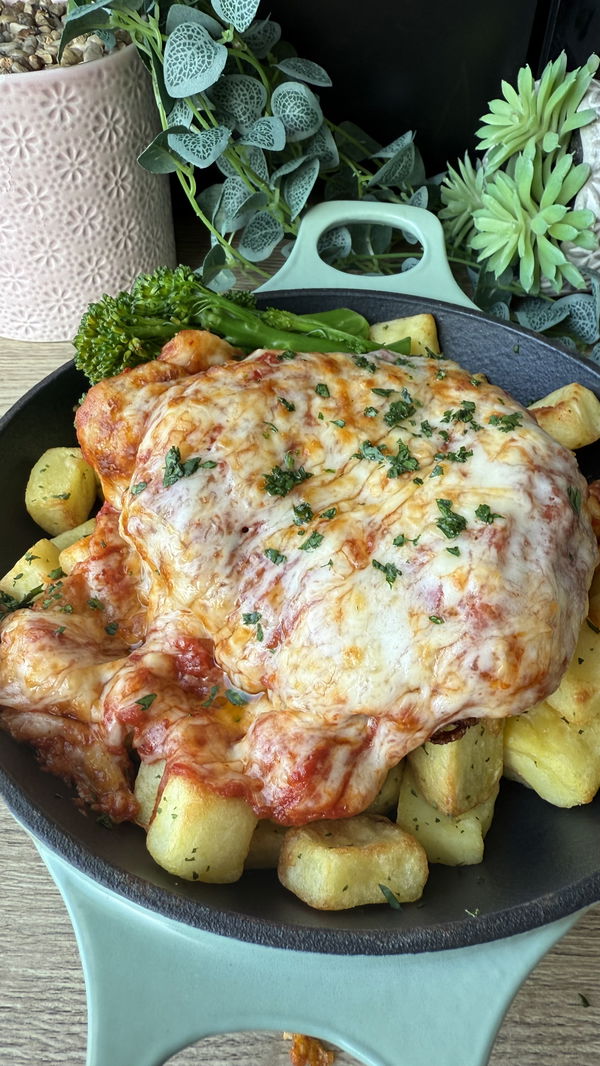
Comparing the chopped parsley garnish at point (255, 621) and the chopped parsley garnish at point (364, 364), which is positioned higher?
the chopped parsley garnish at point (364, 364)

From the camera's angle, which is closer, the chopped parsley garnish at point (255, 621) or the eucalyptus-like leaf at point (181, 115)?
the chopped parsley garnish at point (255, 621)

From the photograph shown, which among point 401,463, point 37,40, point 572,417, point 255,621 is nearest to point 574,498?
point 401,463

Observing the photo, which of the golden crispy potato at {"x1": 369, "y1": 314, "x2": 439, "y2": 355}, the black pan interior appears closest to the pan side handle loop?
the black pan interior

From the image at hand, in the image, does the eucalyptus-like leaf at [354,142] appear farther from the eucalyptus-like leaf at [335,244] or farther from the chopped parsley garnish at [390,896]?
the chopped parsley garnish at [390,896]

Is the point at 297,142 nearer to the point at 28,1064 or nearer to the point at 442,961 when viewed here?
the point at 442,961

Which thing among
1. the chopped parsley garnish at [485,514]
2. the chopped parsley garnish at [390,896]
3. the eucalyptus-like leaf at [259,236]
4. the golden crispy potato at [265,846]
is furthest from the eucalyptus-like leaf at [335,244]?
the chopped parsley garnish at [390,896]

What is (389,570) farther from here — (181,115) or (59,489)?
(181,115)
